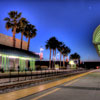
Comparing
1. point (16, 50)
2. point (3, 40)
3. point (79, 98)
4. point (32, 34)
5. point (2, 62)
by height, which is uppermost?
point (32, 34)

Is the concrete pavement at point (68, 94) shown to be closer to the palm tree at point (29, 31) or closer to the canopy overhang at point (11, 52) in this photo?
the canopy overhang at point (11, 52)

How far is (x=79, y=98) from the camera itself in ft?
30.9

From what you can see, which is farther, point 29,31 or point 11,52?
point 29,31

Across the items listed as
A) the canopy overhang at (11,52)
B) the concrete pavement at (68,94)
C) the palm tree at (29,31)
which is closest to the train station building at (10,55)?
the canopy overhang at (11,52)

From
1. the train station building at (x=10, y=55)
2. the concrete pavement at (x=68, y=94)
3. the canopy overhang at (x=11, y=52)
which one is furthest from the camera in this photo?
the train station building at (x=10, y=55)

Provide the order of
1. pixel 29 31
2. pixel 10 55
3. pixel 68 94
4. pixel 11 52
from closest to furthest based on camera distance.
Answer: pixel 68 94
pixel 11 52
pixel 10 55
pixel 29 31

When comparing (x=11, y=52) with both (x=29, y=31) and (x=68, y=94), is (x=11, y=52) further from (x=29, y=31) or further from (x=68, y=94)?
(x=68, y=94)

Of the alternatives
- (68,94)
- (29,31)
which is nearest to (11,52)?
(29,31)

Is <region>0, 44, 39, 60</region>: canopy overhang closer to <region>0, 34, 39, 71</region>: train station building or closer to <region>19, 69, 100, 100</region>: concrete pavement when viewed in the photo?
<region>0, 34, 39, 71</region>: train station building

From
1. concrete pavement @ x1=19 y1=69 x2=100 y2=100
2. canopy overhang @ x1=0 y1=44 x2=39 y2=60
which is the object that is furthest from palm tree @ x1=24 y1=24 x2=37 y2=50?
concrete pavement @ x1=19 y1=69 x2=100 y2=100

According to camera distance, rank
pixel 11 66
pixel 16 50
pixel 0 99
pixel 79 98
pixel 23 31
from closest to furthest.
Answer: pixel 0 99, pixel 79 98, pixel 16 50, pixel 11 66, pixel 23 31

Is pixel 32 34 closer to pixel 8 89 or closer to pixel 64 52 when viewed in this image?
pixel 8 89

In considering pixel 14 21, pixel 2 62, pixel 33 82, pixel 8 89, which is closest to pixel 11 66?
pixel 2 62

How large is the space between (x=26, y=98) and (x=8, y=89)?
3.75m
